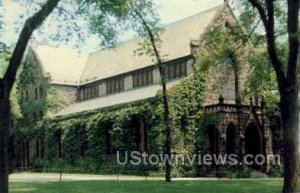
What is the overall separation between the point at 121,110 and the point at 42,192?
958 inches

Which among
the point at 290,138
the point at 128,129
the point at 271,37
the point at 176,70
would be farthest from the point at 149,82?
the point at 290,138

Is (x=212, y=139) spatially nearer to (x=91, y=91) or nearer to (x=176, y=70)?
(x=176, y=70)

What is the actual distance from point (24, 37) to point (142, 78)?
35.3 m

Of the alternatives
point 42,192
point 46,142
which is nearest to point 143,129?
point 46,142

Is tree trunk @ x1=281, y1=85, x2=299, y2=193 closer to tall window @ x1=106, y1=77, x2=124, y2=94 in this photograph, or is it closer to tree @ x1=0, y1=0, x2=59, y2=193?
tree @ x1=0, y1=0, x2=59, y2=193

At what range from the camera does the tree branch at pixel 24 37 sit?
1611cm

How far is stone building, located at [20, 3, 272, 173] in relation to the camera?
42625 mm

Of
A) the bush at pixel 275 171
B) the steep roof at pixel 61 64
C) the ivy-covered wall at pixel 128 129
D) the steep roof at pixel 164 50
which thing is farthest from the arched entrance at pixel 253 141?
the steep roof at pixel 61 64

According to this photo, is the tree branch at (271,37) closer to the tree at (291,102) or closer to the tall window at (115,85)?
the tree at (291,102)

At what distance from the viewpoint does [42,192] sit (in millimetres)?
22328

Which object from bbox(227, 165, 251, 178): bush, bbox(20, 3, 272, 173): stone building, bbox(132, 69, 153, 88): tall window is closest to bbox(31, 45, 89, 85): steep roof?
bbox(20, 3, 272, 173): stone building

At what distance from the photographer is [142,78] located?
169ft

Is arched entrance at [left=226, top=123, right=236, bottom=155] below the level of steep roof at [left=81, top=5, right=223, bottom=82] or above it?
below

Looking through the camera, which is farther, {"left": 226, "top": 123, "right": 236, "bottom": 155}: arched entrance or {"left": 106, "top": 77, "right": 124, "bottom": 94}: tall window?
{"left": 106, "top": 77, "right": 124, "bottom": 94}: tall window
